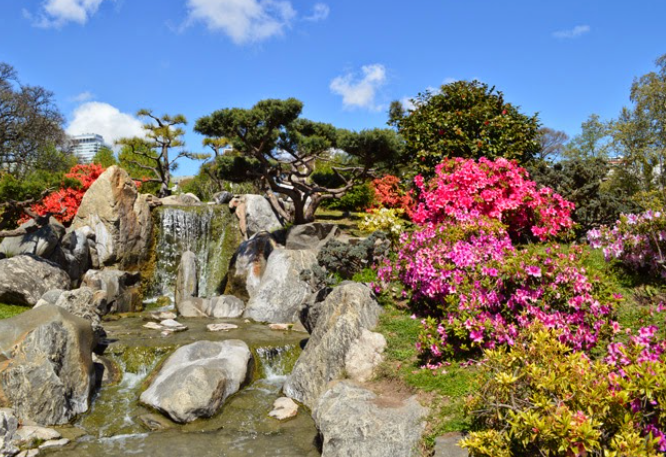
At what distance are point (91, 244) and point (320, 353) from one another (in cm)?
1218

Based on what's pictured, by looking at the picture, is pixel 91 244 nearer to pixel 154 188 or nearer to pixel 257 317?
pixel 257 317

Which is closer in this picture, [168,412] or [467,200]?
[168,412]

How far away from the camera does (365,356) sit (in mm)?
7789

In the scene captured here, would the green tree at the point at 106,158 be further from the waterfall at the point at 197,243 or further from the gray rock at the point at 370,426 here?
the gray rock at the point at 370,426

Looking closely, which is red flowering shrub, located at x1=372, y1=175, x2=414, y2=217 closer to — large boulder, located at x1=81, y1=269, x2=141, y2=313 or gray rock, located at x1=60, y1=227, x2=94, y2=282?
large boulder, located at x1=81, y1=269, x2=141, y2=313

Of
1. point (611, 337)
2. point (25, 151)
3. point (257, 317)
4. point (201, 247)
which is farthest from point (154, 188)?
point (611, 337)

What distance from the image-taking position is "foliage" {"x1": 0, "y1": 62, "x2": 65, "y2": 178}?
29.0 meters

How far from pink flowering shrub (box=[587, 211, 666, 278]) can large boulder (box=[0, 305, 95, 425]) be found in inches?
355

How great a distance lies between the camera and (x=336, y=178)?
21.3 meters

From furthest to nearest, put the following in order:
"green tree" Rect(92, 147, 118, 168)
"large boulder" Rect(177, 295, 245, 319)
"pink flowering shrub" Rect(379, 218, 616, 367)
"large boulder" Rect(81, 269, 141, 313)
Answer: "green tree" Rect(92, 147, 118, 168)
"large boulder" Rect(81, 269, 141, 313)
"large boulder" Rect(177, 295, 245, 319)
"pink flowering shrub" Rect(379, 218, 616, 367)

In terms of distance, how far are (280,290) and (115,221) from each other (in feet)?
24.0

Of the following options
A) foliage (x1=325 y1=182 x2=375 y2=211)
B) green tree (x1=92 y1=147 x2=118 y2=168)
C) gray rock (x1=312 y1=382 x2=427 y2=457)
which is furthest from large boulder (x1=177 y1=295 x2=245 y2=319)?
green tree (x1=92 y1=147 x2=118 y2=168)

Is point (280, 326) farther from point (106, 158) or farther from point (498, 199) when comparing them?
point (106, 158)

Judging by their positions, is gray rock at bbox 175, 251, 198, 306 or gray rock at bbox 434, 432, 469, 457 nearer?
gray rock at bbox 434, 432, 469, 457
